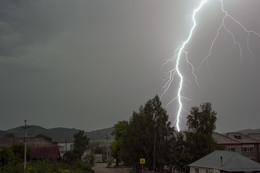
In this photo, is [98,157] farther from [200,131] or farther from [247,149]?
[200,131]

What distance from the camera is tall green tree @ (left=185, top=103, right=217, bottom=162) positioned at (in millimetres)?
40500

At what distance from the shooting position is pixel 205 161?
102 feet

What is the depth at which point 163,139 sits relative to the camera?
136 feet

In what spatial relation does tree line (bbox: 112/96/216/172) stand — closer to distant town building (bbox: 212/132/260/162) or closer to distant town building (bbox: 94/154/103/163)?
distant town building (bbox: 212/132/260/162)

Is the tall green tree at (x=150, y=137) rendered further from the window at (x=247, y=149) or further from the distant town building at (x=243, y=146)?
the window at (x=247, y=149)

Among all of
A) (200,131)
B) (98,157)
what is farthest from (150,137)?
(98,157)

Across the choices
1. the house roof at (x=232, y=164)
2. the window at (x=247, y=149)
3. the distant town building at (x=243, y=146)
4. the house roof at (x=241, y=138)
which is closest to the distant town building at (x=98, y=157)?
the house roof at (x=241, y=138)

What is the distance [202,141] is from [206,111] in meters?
5.50

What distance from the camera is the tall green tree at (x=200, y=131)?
40.5 m

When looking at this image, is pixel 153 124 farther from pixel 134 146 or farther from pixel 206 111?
pixel 206 111

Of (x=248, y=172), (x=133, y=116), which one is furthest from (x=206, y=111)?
(x=248, y=172)

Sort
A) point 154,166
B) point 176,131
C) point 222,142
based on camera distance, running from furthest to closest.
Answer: point 222,142, point 176,131, point 154,166

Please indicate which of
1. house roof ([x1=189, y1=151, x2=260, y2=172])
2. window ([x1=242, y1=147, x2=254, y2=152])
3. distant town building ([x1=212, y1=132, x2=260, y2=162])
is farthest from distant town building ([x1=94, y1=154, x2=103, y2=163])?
house roof ([x1=189, y1=151, x2=260, y2=172])

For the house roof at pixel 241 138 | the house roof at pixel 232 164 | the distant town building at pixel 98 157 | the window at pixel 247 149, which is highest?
the house roof at pixel 241 138
